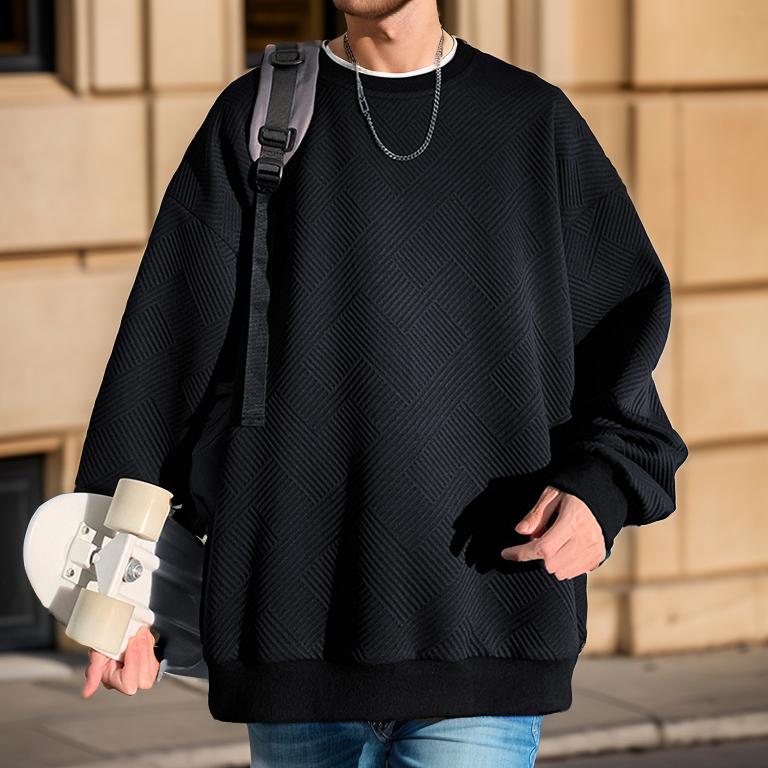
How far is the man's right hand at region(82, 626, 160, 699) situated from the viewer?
8.81 feet

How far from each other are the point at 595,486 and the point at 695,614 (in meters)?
5.02

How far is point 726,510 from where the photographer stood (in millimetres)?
7586

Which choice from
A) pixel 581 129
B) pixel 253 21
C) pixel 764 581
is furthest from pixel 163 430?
pixel 764 581

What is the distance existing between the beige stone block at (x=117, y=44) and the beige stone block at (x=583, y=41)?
152 cm

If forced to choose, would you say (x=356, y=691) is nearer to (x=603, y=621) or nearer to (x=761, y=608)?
(x=603, y=621)

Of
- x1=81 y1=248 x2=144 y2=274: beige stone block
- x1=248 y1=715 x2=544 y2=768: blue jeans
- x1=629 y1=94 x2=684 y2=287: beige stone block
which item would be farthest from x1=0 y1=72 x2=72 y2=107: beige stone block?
x1=248 y1=715 x2=544 y2=768: blue jeans

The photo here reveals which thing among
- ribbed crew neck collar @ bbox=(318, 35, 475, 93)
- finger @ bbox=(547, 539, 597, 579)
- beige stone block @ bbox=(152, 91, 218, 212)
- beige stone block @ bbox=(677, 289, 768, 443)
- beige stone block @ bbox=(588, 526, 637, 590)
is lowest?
beige stone block @ bbox=(588, 526, 637, 590)

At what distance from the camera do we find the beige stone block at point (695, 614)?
24.2ft

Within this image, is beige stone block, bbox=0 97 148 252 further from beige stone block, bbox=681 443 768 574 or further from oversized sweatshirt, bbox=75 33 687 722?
oversized sweatshirt, bbox=75 33 687 722

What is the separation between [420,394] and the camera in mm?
2654

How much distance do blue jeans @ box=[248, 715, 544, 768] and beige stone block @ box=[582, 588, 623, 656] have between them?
184 inches

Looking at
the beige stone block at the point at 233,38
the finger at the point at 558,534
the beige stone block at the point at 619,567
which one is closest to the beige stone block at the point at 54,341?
the beige stone block at the point at 233,38

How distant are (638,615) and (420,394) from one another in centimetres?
489

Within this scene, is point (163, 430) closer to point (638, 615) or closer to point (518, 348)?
point (518, 348)
